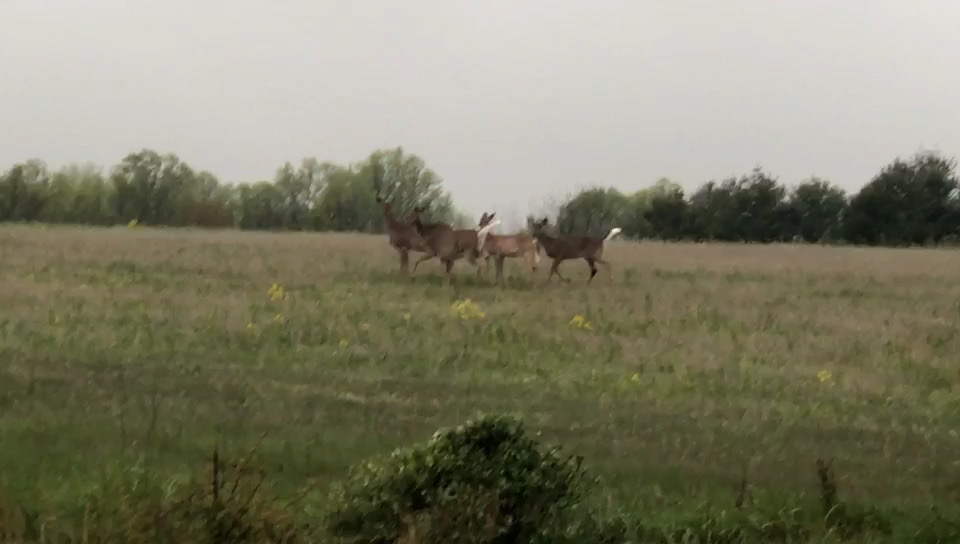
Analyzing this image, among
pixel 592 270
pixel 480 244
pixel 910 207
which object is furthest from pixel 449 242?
pixel 910 207

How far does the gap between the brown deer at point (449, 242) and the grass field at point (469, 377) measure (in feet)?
3.09

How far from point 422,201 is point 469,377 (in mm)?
63760

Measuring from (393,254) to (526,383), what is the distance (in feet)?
64.5

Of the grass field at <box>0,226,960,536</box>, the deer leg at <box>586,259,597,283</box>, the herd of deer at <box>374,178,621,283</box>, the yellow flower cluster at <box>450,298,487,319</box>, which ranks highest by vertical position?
the herd of deer at <box>374,178,621,283</box>

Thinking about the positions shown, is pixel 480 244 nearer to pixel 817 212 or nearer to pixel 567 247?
pixel 567 247

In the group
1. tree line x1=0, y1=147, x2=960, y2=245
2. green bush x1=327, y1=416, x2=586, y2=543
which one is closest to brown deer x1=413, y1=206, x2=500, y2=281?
green bush x1=327, y1=416, x2=586, y2=543

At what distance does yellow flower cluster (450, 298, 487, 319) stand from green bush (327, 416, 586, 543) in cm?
1018

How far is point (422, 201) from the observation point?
7469cm

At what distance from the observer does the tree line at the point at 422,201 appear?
2292 inches

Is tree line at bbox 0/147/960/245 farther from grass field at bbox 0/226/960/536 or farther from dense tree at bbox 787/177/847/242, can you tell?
grass field at bbox 0/226/960/536

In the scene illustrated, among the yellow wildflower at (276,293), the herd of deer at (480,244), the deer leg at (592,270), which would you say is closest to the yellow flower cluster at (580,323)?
the yellow wildflower at (276,293)

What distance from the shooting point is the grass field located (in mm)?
7855

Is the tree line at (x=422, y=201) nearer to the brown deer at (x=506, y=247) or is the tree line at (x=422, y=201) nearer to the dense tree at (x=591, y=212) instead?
the dense tree at (x=591, y=212)

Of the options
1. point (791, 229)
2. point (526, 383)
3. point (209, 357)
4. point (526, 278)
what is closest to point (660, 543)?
point (526, 383)
